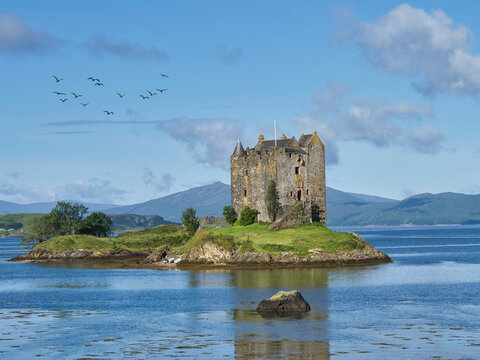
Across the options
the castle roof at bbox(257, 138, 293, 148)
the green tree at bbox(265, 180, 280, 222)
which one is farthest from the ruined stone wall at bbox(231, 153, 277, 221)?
the castle roof at bbox(257, 138, 293, 148)

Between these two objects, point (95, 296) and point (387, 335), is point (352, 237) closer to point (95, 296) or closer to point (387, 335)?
point (95, 296)

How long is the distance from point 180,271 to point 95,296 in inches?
938

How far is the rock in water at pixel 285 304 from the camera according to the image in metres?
47.8

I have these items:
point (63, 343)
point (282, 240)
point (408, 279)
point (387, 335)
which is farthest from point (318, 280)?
point (63, 343)

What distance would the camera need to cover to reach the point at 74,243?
119500mm

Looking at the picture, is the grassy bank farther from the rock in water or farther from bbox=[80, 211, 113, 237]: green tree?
bbox=[80, 211, 113, 237]: green tree

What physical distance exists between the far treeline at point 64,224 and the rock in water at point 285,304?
92.5m

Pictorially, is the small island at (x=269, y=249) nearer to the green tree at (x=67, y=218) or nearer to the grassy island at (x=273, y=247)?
the grassy island at (x=273, y=247)

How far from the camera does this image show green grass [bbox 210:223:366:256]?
85.3m

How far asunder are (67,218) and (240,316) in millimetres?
95530

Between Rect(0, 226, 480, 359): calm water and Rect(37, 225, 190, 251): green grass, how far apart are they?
3615cm

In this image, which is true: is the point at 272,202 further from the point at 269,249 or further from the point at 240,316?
the point at 240,316

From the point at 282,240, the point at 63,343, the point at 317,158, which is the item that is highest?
the point at 317,158

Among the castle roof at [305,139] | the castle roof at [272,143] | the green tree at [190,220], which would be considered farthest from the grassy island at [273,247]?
the green tree at [190,220]
